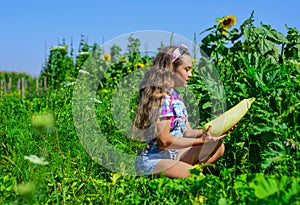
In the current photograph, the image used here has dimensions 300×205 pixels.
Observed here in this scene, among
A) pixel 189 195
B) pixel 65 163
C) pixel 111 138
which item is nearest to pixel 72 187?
pixel 65 163

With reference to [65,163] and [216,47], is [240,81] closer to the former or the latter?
[216,47]

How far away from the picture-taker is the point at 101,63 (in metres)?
8.05

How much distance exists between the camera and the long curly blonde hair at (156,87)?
12.0 feet

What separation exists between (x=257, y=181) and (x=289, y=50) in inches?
85.8

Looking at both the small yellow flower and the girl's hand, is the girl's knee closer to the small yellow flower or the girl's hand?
the girl's hand

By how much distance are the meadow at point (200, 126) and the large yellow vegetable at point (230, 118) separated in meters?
0.06

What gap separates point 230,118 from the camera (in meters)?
3.44

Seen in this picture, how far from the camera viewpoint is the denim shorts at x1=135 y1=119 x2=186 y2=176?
11.9 feet

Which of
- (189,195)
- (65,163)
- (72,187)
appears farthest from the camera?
(65,163)

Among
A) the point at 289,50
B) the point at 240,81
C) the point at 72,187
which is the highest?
the point at 289,50

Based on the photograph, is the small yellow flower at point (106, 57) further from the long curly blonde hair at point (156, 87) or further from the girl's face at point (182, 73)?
the girl's face at point (182, 73)

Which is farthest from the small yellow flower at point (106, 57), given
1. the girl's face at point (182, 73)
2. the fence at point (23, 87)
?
the girl's face at point (182, 73)

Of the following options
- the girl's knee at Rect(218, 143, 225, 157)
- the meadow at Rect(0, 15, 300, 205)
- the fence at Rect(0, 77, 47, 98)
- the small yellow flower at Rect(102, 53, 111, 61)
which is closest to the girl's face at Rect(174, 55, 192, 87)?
the meadow at Rect(0, 15, 300, 205)

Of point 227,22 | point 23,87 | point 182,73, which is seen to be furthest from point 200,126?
point 23,87
